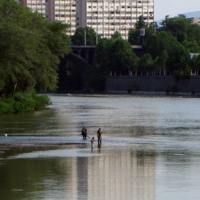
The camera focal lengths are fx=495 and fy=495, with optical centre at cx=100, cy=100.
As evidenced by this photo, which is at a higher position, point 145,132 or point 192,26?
point 192,26

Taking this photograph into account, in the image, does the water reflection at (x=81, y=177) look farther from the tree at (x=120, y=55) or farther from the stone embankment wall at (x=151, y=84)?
the tree at (x=120, y=55)

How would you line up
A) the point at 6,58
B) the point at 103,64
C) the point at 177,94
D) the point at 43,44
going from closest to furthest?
the point at 6,58
the point at 43,44
the point at 177,94
the point at 103,64

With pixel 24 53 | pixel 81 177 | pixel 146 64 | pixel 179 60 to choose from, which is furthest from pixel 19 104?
pixel 146 64

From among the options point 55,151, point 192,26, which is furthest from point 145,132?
point 192,26

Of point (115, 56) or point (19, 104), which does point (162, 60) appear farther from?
point (19, 104)

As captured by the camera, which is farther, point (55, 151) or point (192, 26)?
point (192, 26)

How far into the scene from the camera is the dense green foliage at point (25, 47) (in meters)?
51.6

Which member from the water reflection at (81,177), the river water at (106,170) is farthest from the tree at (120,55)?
the water reflection at (81,177)

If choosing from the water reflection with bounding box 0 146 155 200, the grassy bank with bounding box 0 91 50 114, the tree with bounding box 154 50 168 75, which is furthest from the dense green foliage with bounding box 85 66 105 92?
the water reflection with bounding box 0 146 155 200

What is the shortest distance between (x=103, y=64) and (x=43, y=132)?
13226cm

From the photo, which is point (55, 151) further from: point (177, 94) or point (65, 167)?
point (177, 94)

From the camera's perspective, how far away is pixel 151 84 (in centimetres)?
15225

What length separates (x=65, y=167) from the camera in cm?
2078

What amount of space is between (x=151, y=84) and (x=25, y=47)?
102 metres
